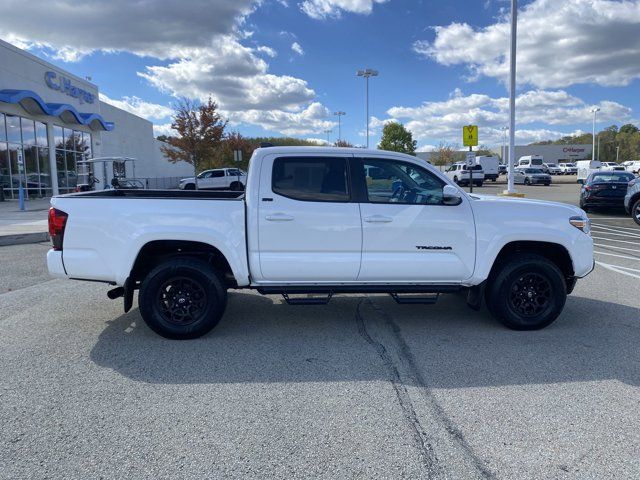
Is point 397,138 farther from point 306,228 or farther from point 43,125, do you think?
point 306,228

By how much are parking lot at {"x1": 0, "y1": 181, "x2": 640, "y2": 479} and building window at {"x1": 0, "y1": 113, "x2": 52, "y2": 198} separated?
21134 millimetres

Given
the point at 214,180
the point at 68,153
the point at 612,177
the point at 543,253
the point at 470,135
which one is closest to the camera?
the point at 543,253

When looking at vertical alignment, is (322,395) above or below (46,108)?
below

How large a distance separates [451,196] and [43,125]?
89.8ft

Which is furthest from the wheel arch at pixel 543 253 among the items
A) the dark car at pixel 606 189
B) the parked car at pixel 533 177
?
the parked car at pixel 533 177

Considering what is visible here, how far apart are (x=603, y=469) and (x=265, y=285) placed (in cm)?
325

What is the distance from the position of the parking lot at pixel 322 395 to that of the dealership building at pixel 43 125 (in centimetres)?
2135

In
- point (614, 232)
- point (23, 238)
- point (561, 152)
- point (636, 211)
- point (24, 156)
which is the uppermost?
point (561, 152)

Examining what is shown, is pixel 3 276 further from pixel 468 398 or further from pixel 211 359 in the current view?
pixel 468 398

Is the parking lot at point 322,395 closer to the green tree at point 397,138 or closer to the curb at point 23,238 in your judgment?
the curb at point 23,238

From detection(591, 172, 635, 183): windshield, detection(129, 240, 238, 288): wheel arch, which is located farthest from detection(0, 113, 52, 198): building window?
detection(591, 172, 635, 183): windshield

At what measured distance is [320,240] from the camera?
16.2 ft

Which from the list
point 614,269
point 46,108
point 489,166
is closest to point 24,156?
point 46,108

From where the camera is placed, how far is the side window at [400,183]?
201 inches
